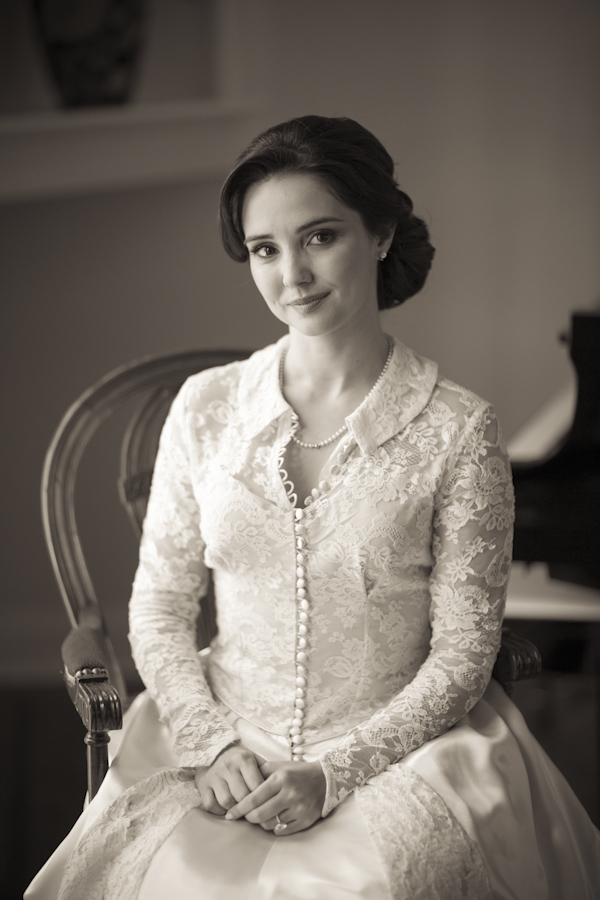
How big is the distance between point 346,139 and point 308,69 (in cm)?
212

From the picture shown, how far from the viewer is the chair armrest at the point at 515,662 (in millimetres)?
1452

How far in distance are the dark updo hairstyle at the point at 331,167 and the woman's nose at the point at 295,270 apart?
0.10m

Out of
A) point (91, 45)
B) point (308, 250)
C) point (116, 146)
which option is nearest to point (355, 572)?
point (308, 250)

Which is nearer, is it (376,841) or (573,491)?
(376,841)

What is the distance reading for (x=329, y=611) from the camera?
4.53 feet

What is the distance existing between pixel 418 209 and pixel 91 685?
2558mm

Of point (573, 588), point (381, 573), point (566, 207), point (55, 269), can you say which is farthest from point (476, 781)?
point (566, 207)

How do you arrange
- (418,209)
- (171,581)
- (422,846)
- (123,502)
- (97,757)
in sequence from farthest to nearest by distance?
(418,209), (123,502), (171,581), (97,757), (422,846)

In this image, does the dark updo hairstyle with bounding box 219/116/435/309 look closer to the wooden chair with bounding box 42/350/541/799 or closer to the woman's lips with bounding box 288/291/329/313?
the woman's lips with bounding box 288/291/329/313

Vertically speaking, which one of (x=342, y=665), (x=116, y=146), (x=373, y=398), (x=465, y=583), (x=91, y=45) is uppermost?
(x=91, y=45)

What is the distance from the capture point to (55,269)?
3.02 meters

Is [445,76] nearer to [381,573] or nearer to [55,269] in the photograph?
[55,269]

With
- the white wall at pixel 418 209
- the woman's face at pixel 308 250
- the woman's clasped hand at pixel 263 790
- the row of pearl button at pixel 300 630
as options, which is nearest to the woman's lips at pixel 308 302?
the woman's face at pixel 308 250

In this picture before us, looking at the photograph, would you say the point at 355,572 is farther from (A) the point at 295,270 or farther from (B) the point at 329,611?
(A) the point at 295,270
